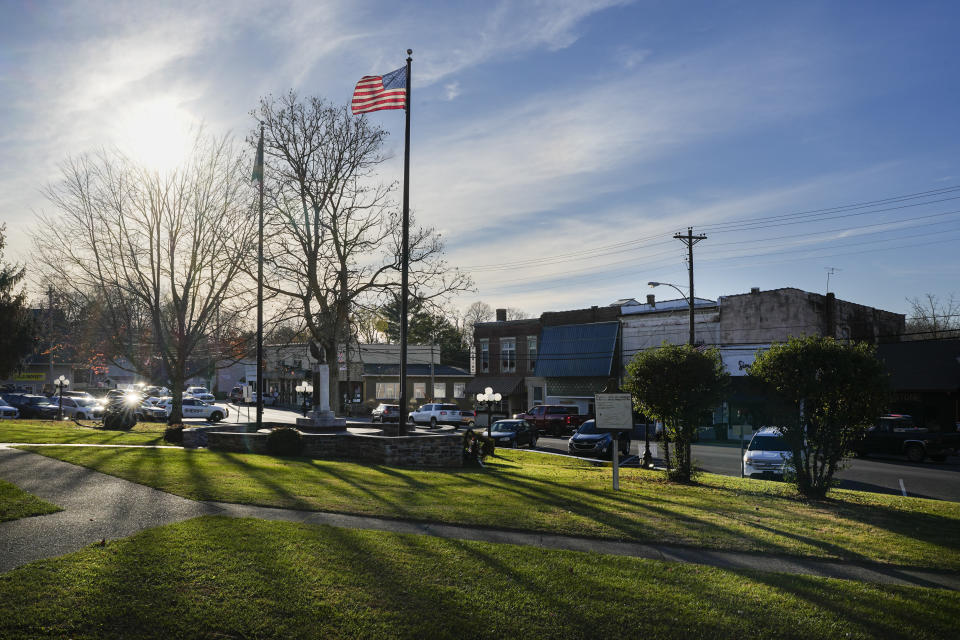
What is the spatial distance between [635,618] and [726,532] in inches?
156

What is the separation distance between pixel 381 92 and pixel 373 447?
10.5 m

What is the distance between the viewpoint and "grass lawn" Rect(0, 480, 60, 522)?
29.0 ft

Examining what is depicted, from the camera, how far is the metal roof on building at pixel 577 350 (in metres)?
48.3

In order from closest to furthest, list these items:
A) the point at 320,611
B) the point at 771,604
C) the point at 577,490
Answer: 1. the point at 320,611
2. the point at 771,604
3. the point at 577,490

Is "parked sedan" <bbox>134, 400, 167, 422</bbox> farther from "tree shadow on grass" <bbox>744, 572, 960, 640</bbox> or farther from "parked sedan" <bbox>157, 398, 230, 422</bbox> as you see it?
"tree shadow on grass" <bbox>744, 572, 960, 640</bbox>

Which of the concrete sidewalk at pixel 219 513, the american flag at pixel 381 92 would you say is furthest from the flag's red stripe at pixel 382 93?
the concrete sidewalk at pixel 219 513

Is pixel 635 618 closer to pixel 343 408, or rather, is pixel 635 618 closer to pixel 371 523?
pixel 371 523

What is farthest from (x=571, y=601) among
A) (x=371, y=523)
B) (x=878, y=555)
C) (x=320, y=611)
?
(x=878, y=555)

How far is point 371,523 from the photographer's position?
9.22 metres

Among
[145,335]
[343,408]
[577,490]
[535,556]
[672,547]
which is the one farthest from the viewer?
[343,408]

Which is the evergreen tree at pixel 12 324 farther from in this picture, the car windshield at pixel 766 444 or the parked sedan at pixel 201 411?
the car windshield at pixel 766 444

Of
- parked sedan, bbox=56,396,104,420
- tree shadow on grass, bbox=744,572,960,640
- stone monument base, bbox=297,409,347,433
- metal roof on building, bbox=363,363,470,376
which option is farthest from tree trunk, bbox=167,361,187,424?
metal roof on building, bbox=363,363,470,376

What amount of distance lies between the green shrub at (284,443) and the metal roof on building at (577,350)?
32395 millimetres

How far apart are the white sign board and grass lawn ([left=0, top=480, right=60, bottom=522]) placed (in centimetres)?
969
